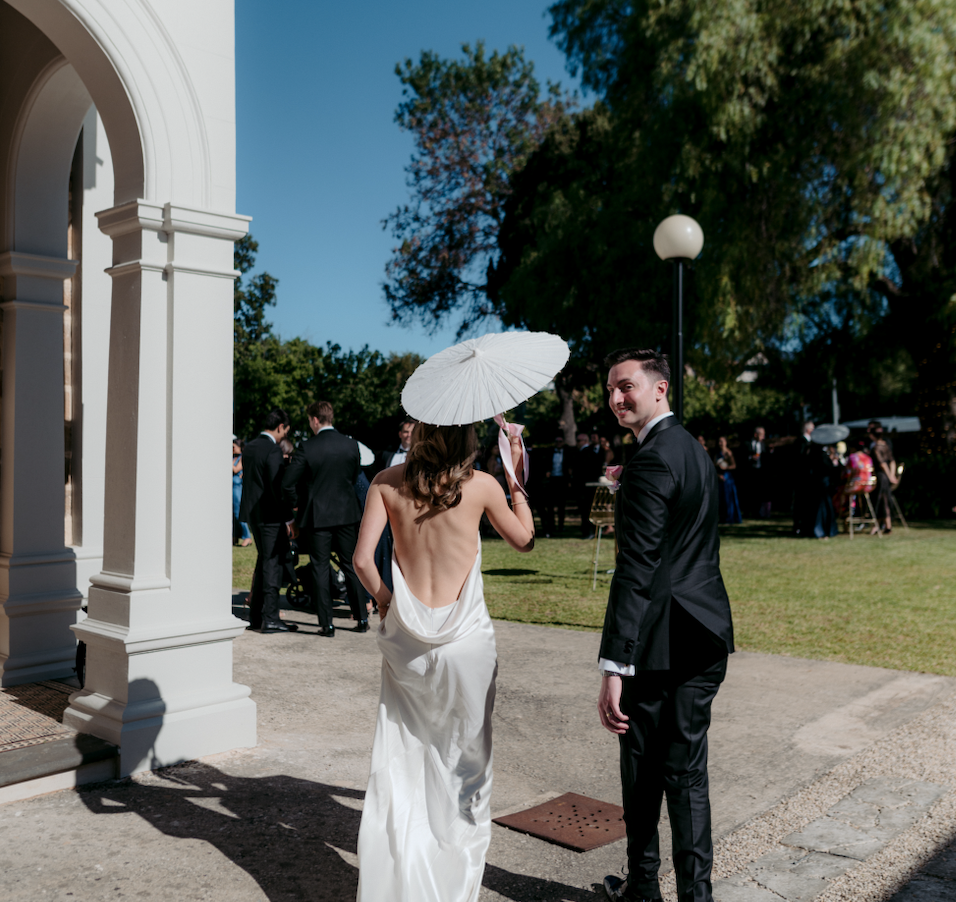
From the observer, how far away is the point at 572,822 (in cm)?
385

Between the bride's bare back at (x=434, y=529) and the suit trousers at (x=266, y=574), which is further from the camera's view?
the suit trousers at (x=266, y=574)

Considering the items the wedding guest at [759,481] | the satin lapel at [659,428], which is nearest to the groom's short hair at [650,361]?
the satin lapel at [659,428]

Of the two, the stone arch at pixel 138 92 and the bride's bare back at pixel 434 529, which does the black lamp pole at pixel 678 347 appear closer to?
the stone arch at pixel 138 92

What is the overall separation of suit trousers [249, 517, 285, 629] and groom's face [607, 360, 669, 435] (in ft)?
18.2

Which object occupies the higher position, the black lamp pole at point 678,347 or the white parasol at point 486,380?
the black lamp pole at point 678,347

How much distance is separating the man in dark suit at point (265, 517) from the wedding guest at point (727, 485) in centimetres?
1241

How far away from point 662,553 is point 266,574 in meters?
5.65

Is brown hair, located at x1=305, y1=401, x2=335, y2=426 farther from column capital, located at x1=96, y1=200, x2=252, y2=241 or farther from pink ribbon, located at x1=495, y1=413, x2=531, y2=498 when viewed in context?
pink ribbon, located at x1=495, y1=413, x2=531, y2=498

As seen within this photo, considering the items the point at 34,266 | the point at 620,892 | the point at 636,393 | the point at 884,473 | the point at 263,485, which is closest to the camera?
the point at 636,393

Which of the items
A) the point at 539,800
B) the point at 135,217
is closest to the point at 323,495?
the point at 135,217

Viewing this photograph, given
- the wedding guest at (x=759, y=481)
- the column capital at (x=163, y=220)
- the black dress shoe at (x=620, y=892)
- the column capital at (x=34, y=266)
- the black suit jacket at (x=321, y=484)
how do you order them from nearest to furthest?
the black dress shoe at (x=620, y=892)
the column capital at (x=163, y=220)
the column capital at (x=34, y=266)
the black suit jacket at (x=321, y=484)
the wedding guest at (x=759, y=481)

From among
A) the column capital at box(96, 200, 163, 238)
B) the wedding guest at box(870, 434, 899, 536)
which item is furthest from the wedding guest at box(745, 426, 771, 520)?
the column capital at box(96, 200, 163, 238)

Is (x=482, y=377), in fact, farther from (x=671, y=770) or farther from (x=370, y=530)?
(x=671, y=770)

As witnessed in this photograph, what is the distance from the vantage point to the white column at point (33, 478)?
571 cm
